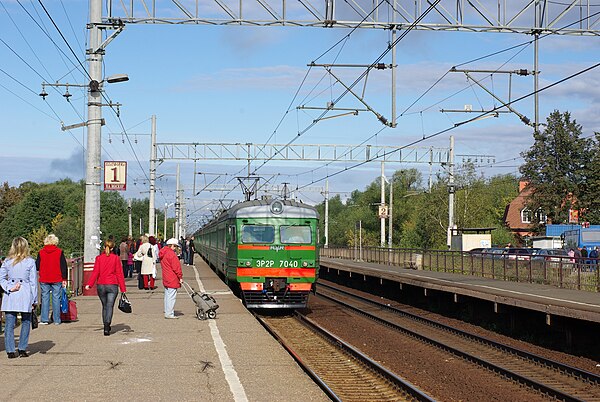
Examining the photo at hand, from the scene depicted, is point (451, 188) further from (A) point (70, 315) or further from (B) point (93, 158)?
(A) point (70, 315)

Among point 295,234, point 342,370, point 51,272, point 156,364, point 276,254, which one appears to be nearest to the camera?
point 156,364

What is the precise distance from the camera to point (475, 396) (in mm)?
11977

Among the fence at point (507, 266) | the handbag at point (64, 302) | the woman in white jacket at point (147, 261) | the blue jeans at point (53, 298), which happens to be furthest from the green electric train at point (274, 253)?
the fence at point (507, 266)

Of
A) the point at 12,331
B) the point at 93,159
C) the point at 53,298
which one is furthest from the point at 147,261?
the point at 12,331

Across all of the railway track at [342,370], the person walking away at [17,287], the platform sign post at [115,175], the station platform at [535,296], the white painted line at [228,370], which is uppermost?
the platform sign post at [115,175]

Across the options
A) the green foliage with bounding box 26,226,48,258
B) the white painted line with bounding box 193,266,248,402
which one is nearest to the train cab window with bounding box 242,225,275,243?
the white painted line with bounding box 193,266,248,402

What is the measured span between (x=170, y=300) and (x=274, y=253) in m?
4.98

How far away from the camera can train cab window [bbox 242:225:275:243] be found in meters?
22.2

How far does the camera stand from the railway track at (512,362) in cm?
1246

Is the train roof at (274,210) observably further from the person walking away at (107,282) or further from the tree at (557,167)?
the tree at (557,167)

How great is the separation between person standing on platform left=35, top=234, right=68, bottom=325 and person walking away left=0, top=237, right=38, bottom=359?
391cm

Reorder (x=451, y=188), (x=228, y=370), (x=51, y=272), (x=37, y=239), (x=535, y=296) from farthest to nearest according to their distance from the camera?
1. (x=37, y=239)
2. (x=451, y=188)
3. (x=535, y=296)
4. (x=51, y=272)
5. (x=228, y=370)

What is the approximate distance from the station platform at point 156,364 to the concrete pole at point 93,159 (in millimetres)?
4615

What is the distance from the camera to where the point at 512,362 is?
15.3 meters
